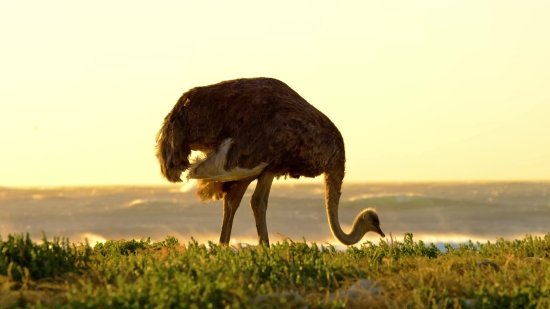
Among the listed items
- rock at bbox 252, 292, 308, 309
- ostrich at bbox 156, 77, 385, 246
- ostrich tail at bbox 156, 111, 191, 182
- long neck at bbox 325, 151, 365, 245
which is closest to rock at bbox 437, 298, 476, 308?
rock at bbox 252, 292, 308, 309

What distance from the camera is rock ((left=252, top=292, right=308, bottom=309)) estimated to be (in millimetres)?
7281

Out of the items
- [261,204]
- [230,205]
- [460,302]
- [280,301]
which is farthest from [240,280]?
[230,205]

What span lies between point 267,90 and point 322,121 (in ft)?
3.16

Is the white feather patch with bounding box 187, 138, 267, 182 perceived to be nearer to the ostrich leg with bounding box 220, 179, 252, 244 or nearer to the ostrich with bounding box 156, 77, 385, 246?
the ostrich with bounding box 156, 77, 385, 246

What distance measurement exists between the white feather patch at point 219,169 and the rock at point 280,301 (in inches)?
190

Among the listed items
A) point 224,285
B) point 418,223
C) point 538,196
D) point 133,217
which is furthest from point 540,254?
point 538,196

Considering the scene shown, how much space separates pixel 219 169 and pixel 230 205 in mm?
1159

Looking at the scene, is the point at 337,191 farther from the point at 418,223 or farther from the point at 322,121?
the point at 418,223

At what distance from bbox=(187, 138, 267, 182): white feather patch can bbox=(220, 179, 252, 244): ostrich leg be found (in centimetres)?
80

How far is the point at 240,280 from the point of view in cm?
775

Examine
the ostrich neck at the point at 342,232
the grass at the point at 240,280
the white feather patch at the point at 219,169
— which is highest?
the white feather patch at the point at 219,169

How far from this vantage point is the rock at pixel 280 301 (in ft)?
23.9

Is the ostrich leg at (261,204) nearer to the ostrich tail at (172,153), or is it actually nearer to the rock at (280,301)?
the ostrich tail at (172,153)

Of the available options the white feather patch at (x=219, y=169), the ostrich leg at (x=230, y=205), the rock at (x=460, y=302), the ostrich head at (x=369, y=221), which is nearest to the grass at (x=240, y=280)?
the rock at (x=460, y=302)
